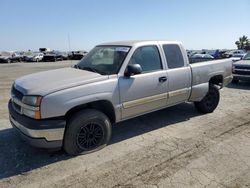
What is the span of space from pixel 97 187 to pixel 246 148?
2.73 meters

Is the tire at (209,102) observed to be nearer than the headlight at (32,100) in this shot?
No

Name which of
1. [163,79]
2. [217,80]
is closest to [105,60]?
[163,79]

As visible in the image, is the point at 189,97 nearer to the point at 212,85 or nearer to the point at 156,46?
the point at 212,85

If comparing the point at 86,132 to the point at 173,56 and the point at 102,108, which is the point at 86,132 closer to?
the point at 102,108

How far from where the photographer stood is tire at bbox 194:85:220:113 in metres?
5.98

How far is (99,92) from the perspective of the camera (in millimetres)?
3789

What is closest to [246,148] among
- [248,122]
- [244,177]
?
[244,177]

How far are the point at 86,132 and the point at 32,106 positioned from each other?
978 millimetres

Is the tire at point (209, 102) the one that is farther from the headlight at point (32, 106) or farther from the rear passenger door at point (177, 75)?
the headlight at point (32, 106)

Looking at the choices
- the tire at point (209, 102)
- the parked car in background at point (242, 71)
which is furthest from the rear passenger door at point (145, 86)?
the parked car in background at point (242, 71)

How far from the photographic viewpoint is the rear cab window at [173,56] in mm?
4925

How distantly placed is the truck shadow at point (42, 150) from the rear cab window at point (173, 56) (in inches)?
53.5

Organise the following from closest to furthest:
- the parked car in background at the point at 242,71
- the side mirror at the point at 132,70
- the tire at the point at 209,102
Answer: the side mirror at the point at 132,70 → the tire at the point at 209,102 → the parked car in background at the point at 242,71

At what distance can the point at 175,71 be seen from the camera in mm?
4938
